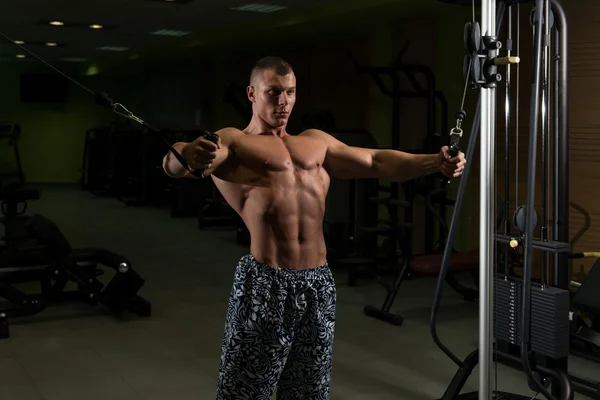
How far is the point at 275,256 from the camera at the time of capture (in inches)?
83.6

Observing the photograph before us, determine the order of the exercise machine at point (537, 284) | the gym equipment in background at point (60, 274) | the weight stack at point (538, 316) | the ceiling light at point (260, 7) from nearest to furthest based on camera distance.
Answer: the exercise machine at point (537, 284) → the weight stack at point (538, 316) → the gym equipment in background at point (60, 274) → the ceiling light at point (260, 7)

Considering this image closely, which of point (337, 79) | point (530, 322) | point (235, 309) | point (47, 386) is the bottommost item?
point (47, 386)

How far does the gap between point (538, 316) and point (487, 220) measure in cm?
126

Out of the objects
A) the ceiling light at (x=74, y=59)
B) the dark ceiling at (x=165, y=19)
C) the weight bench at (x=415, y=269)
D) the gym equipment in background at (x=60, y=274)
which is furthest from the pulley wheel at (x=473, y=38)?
the ceiling light at (x=74, y=59)

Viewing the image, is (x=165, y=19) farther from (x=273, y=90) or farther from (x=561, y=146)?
(x=273, y=90)

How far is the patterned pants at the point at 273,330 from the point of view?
208 centimetres

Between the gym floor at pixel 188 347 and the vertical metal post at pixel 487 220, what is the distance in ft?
5.12

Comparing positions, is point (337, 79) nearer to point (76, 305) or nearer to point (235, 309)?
point (76, 305)

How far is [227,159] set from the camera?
2117mm

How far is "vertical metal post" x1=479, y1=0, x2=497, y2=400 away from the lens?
178 cm

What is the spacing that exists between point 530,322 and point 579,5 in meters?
2.77

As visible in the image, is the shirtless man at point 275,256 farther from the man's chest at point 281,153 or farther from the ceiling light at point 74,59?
the ceiling light at point 74,59

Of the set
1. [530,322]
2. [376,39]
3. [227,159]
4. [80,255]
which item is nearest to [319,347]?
[227,159]

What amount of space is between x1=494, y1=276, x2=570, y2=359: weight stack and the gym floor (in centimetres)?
55
